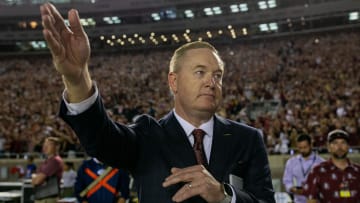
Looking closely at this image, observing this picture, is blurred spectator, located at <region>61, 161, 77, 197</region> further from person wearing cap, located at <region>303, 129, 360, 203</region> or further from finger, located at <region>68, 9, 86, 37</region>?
finger, located at <region>68, 9, 86, 37</region>

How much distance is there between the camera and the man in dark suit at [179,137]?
1.07 m

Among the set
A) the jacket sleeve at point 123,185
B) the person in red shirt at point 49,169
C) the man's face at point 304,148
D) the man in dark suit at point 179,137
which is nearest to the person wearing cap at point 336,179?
the man's face at point 304,148

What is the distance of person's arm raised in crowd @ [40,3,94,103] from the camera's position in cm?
103

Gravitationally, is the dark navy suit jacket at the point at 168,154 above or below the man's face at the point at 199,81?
below

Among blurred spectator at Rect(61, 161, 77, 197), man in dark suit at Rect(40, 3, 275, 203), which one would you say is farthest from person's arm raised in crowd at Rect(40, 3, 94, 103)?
blurred spectator at Rect(61, 161, 77, 197)

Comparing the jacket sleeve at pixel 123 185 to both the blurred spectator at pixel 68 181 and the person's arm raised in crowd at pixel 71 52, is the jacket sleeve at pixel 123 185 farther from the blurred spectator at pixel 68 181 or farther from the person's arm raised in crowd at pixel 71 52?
the person's arm raised in crowd at pixel 71 52

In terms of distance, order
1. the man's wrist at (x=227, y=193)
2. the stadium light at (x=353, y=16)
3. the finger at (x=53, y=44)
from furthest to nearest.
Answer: the stadium light at (x=353, y=16) → the man's wrist at (x=227, y=193) → the finger at (x=53, y=44)

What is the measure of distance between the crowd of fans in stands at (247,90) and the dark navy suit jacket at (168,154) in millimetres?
6331

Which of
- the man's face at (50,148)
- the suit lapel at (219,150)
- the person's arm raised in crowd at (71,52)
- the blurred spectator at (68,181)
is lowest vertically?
the blurred spectator at (68,181)

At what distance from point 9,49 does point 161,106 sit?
59.5 feet

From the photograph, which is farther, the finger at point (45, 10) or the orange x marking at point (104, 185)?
the orange x marking at point (104, 185)

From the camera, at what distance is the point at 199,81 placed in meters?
1.29

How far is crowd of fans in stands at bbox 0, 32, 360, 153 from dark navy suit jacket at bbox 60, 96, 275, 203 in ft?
20.8

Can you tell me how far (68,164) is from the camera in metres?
6.80
